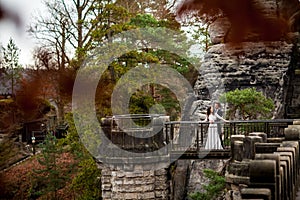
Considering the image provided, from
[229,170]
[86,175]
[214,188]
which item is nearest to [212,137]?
[214,188]

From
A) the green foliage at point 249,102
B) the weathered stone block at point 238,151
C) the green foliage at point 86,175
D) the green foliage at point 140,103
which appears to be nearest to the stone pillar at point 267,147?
the weathered stone block at point 238,151

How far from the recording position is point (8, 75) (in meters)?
1.04

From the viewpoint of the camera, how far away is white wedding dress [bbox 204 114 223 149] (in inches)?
392

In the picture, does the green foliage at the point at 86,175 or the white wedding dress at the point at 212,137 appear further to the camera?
the green foliage at the point at 86,175

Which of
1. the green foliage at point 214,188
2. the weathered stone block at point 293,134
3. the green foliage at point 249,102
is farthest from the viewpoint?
the green foliage at point 249,102

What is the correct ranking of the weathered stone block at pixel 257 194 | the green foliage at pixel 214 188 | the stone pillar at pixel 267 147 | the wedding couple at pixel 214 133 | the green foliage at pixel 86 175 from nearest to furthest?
the weathered stone block at pixel 257 194 < the stone pillar at pixel 267 147 < the wedding couple at pixel 214 133 < the green foliage at pixel 214 188 < the green foliage at pixel 86 175

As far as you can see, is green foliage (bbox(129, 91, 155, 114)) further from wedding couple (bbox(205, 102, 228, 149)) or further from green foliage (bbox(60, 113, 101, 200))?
wedding couple (bbox(205, 102, 228, 149))

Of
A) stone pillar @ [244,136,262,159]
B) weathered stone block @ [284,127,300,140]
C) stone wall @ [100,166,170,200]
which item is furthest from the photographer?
stone wall @ [100,166,170,200]

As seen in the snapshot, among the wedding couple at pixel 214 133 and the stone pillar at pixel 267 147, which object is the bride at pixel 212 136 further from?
the stone pillar at pixel 267 147

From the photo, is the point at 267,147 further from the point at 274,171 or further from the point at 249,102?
the point at 249,102

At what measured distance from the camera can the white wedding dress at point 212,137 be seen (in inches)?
392

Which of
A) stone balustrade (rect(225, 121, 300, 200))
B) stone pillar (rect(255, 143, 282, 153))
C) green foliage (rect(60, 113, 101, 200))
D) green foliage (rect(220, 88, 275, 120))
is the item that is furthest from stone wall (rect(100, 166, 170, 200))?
stone pillar (rect(255, 143, 282, 153))

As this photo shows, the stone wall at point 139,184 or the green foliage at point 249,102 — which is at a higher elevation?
the green foliage at point 249,102

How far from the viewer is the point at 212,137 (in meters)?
9.98
